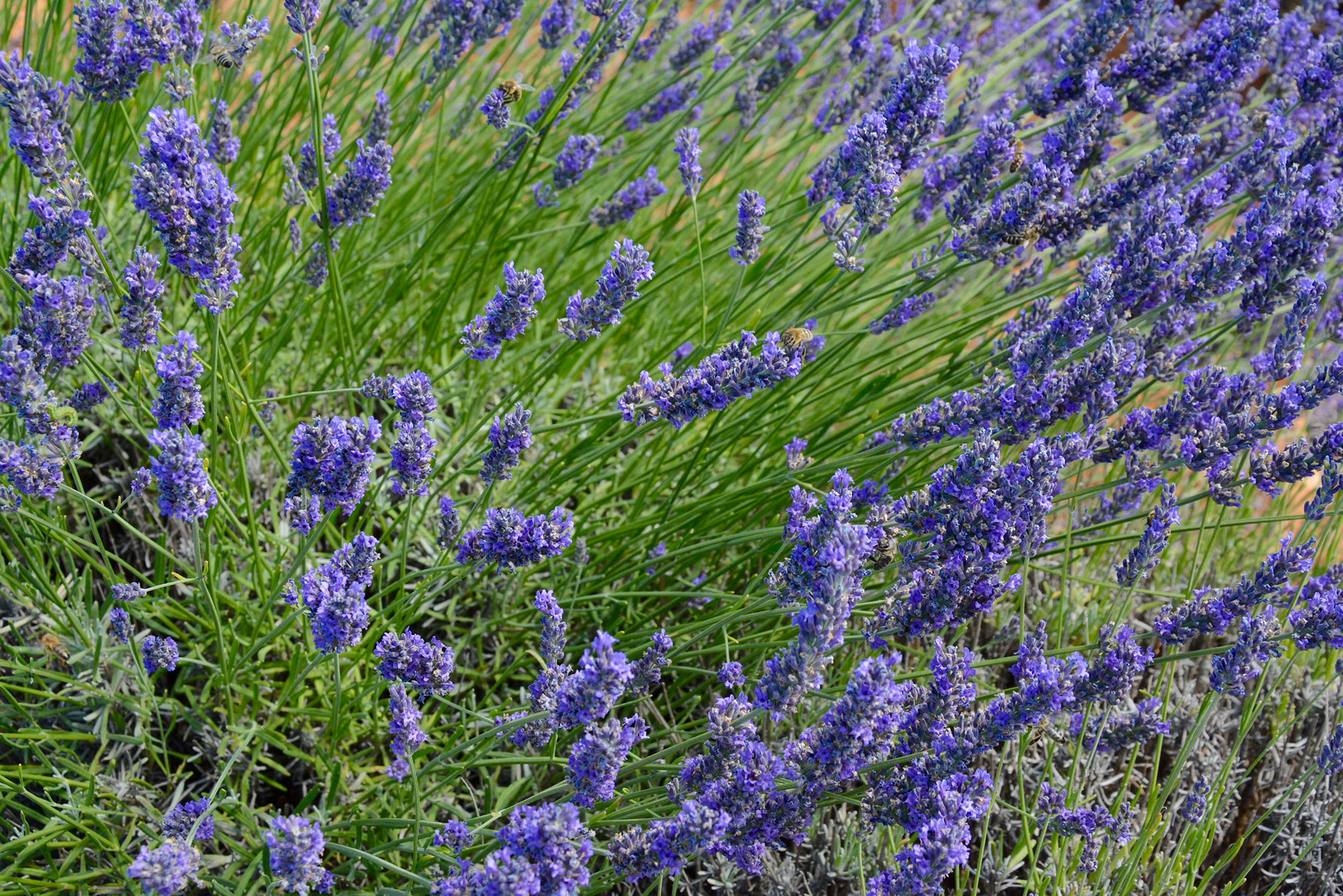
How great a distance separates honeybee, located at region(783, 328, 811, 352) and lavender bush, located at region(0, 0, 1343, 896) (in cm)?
1

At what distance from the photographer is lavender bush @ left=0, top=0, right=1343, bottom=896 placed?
57.2 inches

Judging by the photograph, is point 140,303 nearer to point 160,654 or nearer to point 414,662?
point 160,654

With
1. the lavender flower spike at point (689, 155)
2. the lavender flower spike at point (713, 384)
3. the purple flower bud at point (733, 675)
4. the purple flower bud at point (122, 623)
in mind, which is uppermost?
the lavender flower spike at point (689, 155)

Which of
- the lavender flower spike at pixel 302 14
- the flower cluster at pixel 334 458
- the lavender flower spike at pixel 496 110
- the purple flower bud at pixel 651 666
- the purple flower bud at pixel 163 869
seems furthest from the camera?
the lavender flower spike at pixel 496 110

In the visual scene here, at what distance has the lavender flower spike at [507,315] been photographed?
1620mm

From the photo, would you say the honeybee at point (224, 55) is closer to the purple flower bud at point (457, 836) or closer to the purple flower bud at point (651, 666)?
the purple flower bud at point (651, 666)

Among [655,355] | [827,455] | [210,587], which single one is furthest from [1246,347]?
[210,587]

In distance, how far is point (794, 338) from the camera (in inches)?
69.4

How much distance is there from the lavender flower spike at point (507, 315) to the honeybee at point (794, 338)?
430mm

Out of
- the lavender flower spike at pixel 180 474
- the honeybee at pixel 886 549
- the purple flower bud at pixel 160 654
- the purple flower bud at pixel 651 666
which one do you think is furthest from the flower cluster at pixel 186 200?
the honeybee at pixel 886 549

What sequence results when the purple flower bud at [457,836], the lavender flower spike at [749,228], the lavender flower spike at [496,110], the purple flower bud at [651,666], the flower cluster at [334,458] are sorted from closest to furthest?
the flower cluster at [334,458]
the purple flower bud at [457,836]
the purple flower bud at [651,666]
the lavender flower spike at [749,228]
the lavender flower spike at [496,110]

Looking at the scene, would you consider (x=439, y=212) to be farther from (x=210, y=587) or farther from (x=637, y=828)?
(x=637, y=828)

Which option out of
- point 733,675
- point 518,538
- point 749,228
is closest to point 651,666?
point 733,675

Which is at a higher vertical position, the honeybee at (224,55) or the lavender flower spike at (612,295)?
the honeybee at (224,55)
